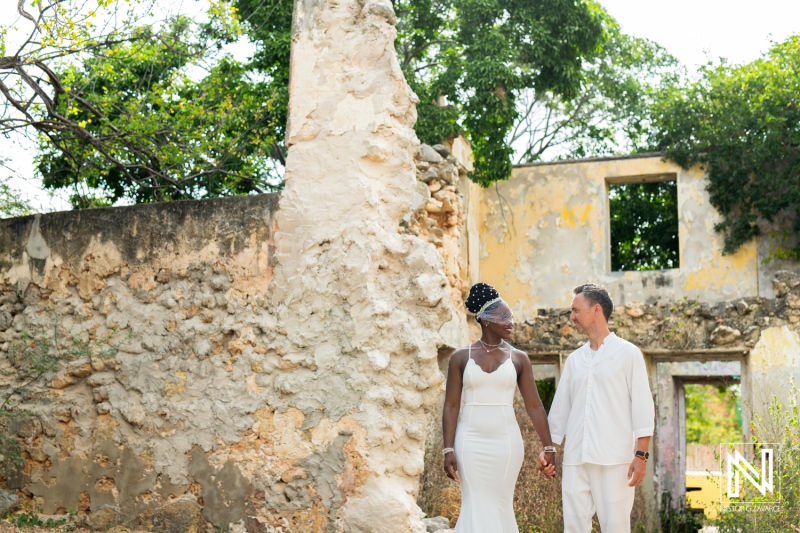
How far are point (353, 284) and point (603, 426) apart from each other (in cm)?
A: 178

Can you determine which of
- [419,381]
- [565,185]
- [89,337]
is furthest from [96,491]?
[565,185]

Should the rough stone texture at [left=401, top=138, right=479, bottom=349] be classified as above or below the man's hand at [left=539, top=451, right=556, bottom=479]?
above

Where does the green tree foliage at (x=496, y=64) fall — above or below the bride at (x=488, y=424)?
above

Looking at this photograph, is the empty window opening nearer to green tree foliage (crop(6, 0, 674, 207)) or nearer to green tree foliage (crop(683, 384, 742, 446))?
green tree foliage (crop(683, 384, 742, 446))

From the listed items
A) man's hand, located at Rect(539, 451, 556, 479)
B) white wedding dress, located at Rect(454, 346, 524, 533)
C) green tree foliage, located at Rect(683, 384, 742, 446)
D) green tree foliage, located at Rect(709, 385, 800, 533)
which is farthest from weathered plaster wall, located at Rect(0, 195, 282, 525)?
green tree foliage, located at Rect(683, 384, 742, 446)

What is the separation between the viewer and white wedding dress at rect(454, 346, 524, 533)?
15.0 feet

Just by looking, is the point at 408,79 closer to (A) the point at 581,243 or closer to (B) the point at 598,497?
(A) the point at 581,243

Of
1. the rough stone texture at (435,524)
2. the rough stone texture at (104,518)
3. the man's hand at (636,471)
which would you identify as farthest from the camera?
the rough stone texture at (435,524)

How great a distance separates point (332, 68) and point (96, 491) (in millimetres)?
3196

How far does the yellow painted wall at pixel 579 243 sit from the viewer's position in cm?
1533

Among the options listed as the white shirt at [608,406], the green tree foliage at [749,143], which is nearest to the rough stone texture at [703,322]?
the green tree foliage at [749,143]

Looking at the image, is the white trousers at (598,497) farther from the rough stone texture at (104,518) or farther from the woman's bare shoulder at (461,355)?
the rough stone texture at (104,518)

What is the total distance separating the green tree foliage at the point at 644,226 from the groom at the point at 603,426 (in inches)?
549

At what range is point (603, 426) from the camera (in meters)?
4.62
